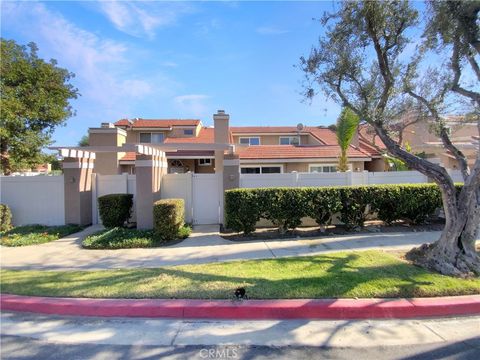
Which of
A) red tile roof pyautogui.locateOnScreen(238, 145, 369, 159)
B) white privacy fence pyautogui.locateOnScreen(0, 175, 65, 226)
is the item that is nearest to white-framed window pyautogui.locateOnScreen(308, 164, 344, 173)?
red tile roof pyautogui.locateOnScreen(238, 145, 369, 159)

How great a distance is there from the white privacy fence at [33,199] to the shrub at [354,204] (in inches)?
392

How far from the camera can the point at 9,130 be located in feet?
48.2

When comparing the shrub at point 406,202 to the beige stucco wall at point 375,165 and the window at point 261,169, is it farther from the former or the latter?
the beige stucco wall at point 375,165

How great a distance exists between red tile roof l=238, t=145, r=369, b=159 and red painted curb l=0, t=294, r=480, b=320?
1529cm

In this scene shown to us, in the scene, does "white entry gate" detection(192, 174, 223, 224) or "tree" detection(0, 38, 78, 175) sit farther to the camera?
"tree" detection(0, 38, 78, 175)

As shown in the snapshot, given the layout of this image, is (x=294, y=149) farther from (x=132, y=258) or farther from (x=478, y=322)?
(x=478, y=322)

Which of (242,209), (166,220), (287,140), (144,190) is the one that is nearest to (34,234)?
(144,190)

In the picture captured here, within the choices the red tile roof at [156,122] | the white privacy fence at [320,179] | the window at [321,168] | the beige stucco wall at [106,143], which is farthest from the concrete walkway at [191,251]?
the red tile roof at [156,122]

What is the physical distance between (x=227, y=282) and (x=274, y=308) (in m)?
1.14

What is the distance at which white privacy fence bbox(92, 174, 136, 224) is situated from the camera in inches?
487

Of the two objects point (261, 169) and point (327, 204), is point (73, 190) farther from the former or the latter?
point (261, 169)

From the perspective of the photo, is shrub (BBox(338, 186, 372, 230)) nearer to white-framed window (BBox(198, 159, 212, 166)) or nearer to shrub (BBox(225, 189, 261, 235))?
shrub (BBox(225, 189, 261, 235))

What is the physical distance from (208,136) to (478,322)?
2329cm

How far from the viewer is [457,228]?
20.0ft
